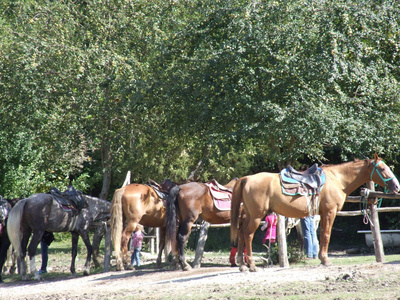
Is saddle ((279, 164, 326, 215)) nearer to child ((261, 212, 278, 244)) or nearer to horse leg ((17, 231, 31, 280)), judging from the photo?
→ child ((261, 212, 278, 244))

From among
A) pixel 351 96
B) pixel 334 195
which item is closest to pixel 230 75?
pixel 351 96

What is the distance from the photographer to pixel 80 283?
11.5 meters

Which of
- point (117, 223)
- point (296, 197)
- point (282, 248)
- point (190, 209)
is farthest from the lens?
point (117, 223)

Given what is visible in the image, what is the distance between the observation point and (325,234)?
10312 mm

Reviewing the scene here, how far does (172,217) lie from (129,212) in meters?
1.35

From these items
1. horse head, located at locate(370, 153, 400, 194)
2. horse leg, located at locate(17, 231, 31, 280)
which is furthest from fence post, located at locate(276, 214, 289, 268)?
horse leg, located at locate(17, 231, 31, 280)

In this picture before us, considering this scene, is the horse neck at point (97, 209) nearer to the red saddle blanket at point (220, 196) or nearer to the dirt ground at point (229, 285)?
the dirt ground at point (229, 285)

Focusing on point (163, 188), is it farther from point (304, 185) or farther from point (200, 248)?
point (304, 185)

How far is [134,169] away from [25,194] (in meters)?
5.37

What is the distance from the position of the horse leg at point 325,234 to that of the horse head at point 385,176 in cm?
109

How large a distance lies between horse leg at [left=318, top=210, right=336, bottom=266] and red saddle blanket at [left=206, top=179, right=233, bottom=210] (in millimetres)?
2460

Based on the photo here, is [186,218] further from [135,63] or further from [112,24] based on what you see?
[112,24]

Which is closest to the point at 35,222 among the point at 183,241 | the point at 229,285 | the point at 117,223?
the point at 117,223

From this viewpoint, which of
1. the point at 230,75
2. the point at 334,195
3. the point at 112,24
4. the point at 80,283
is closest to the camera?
the point at 334,195
